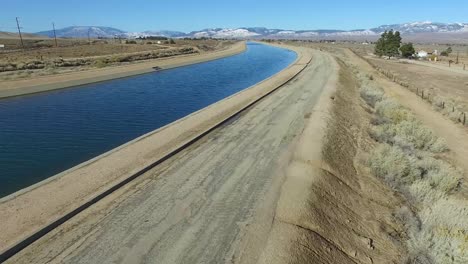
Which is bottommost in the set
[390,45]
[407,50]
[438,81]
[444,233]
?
[407,50]

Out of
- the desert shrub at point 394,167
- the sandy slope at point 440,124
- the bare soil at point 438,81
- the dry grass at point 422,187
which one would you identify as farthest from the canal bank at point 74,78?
the bare soil at point 438,81

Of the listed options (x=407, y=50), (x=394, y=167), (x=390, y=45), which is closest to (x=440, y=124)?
(x=394, y=167)

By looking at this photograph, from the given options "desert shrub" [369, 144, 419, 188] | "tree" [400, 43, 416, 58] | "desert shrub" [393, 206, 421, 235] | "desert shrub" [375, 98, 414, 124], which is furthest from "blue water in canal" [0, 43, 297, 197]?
"tree" [400, 43, 416, 58]

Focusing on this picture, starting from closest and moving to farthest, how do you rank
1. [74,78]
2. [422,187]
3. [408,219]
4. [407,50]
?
[408,219] < [422,187] < [74,78] < [407,50]

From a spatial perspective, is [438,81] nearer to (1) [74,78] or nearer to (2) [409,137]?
(2) [409,137]

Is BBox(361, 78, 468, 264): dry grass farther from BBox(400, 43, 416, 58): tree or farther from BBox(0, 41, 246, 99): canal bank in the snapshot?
BBox(400, 43, 416, 58): tree

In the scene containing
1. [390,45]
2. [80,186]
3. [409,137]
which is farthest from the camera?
[390,45]

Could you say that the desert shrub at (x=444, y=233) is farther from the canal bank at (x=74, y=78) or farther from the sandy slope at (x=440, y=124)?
the canal bank at (x=74, y=78)
